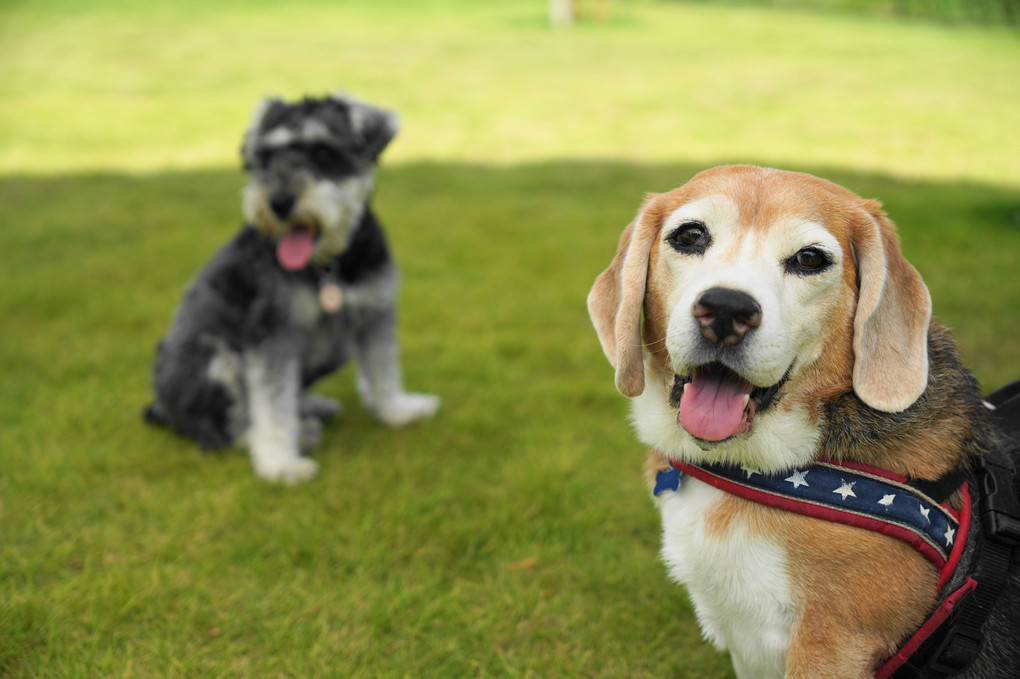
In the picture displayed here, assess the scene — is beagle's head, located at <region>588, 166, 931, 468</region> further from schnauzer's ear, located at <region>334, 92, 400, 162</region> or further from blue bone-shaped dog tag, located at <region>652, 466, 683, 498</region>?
schnauzer's ear, located at <region>334, 92, 400, 162</region>

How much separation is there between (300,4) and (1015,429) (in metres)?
34.1

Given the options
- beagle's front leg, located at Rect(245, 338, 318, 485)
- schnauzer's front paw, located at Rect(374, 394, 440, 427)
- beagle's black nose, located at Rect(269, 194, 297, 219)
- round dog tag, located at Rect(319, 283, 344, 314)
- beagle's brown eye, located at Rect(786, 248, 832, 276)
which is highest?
beagle's brown eye, located at Rect(786, 248, 832, 276)

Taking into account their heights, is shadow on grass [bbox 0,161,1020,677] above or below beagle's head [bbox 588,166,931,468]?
below

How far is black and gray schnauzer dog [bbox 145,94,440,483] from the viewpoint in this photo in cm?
480

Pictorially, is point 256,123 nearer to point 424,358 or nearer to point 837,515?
point 424,358

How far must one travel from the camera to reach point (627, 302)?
8.35ft

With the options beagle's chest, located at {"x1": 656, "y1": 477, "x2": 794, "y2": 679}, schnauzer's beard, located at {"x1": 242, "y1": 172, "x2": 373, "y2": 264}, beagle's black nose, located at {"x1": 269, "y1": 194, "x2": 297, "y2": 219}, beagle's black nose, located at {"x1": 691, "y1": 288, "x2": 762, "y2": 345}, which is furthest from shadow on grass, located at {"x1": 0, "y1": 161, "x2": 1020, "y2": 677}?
beagle's black nose, located at {"x1": 691, "y1": 288, "x2": 762, "y2": 345}

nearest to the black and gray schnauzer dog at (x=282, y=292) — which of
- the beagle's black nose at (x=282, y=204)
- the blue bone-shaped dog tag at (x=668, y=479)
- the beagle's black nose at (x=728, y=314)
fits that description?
the beagle's black nose at (x=282, y=204)

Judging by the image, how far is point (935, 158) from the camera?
12570 millimetres

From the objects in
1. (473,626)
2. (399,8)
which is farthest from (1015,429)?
(399,8)

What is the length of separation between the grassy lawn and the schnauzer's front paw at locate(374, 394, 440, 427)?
0.11 metres

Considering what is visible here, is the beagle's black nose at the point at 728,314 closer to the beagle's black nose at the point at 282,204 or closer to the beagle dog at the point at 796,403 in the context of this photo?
the beagle dog at the point at 796,403

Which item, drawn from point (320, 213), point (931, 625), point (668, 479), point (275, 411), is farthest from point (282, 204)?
point (931, 625)

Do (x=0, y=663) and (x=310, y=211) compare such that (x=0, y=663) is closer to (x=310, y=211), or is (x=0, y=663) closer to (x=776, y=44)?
(x=310, y=211)
